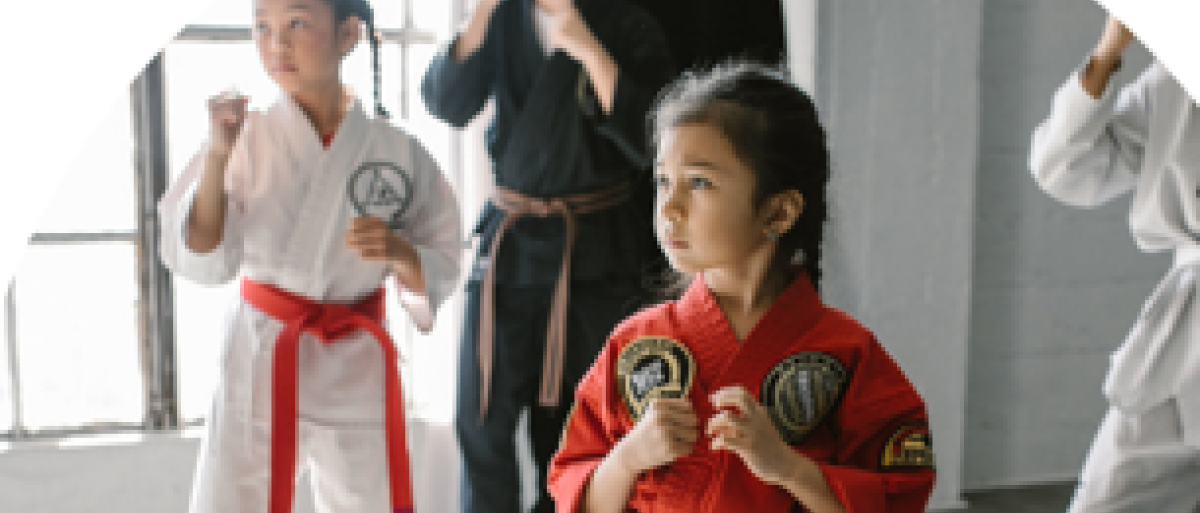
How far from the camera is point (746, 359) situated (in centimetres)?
71

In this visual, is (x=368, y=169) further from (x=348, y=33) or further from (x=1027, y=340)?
(x=1027, y=340)

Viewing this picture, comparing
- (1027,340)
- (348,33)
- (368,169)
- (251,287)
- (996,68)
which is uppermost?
(996,68)

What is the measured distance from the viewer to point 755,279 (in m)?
0.73

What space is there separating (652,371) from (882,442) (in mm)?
166

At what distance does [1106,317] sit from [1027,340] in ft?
0.67

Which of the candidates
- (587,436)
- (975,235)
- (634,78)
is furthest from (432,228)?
(975,235)

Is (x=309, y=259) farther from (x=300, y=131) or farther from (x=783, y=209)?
(x=783, y=209)

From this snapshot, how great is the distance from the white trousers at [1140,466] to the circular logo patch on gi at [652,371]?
2.77 feet

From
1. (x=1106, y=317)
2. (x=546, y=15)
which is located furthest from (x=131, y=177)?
(x=1106, y=317)

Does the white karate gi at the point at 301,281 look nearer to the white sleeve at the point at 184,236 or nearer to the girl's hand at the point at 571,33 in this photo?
the white sleeve at the point at 184,236

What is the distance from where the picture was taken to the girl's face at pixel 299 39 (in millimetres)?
1006

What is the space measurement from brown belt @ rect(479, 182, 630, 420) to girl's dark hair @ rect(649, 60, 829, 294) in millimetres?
421

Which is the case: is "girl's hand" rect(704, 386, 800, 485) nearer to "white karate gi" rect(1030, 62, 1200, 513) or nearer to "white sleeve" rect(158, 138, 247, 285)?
"white sleeve" rect(158, 138, 247, 285)

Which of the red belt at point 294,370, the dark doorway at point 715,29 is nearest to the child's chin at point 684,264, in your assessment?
the red belt at point 294,370
